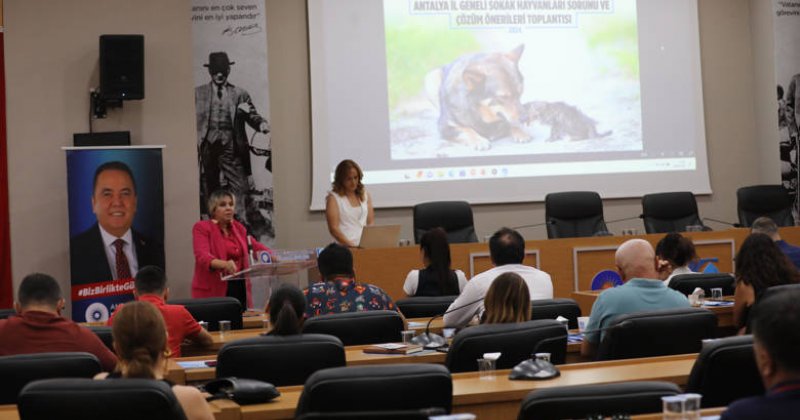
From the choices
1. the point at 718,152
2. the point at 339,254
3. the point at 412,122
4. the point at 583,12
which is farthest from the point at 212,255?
the point at 718,152

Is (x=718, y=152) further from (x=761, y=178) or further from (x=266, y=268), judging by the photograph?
(x=266, y=268)

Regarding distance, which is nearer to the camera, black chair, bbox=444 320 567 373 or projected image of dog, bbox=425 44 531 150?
black chair, bbox=444 320 567 373

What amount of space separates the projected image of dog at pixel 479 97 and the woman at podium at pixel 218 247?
3.15 meters

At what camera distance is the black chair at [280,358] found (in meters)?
3.71

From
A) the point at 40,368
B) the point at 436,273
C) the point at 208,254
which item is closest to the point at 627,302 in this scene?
the point at 436,273

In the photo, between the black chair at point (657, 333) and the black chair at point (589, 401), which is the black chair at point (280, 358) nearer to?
the black chair at point (657, 333)

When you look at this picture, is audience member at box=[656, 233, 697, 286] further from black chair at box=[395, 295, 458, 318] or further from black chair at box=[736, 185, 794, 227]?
black chair at box=[736, 185, 794, 227]

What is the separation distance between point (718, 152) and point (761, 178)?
59 centimetres

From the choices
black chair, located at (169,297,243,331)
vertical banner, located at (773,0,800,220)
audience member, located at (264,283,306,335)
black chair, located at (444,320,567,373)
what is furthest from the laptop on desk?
vertical banner, located at (773,0,800,220)

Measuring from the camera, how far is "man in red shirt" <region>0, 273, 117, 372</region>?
4199mm

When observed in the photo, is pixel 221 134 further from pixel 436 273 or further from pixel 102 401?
pixel 102 401

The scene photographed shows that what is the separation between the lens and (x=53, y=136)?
30.5 ft

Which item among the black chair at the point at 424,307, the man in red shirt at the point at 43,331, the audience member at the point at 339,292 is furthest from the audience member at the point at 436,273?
the man in red shirt at the point at 43,331

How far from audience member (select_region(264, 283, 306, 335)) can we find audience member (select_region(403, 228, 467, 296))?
223 centimetres
